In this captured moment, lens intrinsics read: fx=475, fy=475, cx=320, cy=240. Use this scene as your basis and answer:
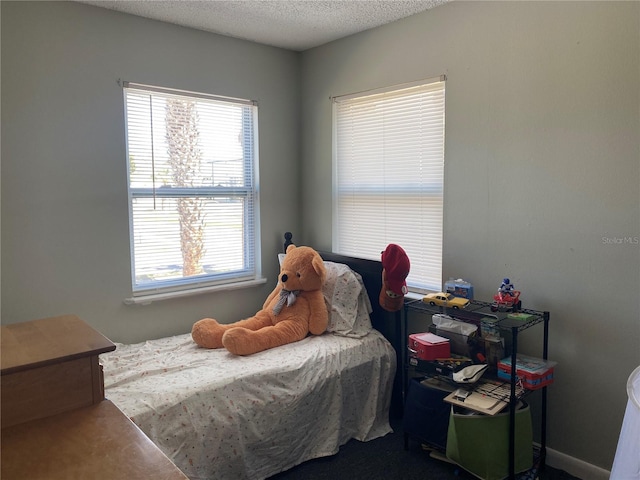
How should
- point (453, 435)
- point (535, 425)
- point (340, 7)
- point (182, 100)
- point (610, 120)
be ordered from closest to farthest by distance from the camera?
point (610, 120) → point (453, 435) → point (535, 425) → point (340, 7) → point (182, 100)

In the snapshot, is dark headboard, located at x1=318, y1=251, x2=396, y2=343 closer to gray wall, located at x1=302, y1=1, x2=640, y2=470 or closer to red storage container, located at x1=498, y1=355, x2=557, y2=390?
gray wall, located at x1=302, y1=1, x2=640, y2=470

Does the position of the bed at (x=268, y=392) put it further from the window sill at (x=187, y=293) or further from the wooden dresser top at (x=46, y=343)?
the wooden dresser top at (x=46, y=343)

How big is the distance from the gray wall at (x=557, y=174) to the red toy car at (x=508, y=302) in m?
0.15

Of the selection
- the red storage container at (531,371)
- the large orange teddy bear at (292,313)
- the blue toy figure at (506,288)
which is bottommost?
the red storage container at (531,371)

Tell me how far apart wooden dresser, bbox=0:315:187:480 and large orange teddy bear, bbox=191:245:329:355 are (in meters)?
1.32

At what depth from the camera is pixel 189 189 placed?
3.19 m

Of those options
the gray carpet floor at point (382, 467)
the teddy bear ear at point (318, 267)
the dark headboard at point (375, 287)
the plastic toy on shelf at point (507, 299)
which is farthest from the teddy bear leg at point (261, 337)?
the plastic toy on shelf at point (507, 299)

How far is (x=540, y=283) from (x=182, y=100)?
2438 mm

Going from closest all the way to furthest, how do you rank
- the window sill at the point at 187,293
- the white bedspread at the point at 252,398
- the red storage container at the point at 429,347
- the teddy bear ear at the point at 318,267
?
1. the white bedspread at the point at 252,398
2. the red storage container at the point at 429,347
3. the teddy bear ear at the point at 318,267
4. the window sill at the point at 187,293

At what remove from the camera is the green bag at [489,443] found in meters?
2.19

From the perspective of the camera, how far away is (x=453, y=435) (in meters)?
2.29

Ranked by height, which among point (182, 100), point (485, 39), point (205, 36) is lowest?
point (182, 100)

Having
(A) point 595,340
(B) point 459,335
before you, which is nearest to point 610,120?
(A) point 595,340

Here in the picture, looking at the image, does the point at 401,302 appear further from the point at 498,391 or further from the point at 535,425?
the point at 535,425
